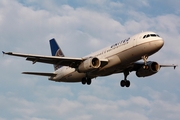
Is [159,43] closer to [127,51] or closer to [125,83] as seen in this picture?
[127,51]

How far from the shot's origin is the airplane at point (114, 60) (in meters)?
51.4

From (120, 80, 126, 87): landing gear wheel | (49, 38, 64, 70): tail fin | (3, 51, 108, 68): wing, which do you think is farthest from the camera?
(49, 38, 64, 70): tail fin

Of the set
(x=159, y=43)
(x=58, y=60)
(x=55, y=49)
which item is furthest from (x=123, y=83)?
(x=55, y=49)

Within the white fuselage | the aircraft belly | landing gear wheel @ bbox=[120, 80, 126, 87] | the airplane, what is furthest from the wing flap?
landing gear wheel @ bbox=[120, 80, 126, 87]

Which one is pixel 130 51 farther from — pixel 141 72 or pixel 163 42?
pixel 141 72

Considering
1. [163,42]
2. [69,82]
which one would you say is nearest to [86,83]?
[69,82]

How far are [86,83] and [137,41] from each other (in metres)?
9.82

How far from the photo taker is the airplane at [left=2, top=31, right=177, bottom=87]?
169ft

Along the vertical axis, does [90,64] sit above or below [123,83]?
above

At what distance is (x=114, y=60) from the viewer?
174 feet

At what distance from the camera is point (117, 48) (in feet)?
174

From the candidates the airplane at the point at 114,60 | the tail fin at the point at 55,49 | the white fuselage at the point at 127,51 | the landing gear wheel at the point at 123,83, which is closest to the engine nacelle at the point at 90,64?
the airplane at the point at 114,60

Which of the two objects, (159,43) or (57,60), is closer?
(159,43)

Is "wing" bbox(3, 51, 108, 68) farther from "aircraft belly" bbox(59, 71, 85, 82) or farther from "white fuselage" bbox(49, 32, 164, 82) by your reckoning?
"aircraft belly" bbox(59, 71, 85, 82)
